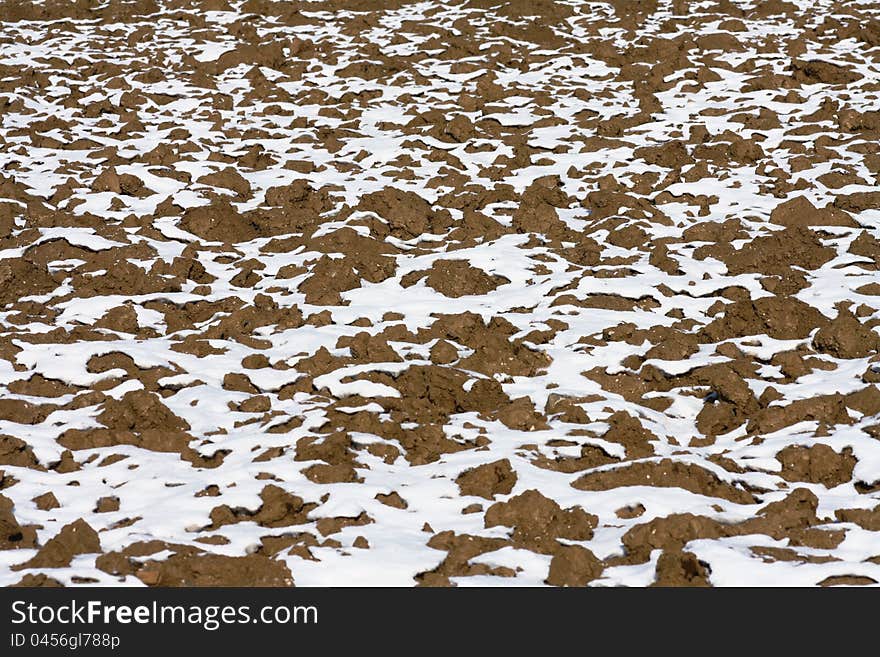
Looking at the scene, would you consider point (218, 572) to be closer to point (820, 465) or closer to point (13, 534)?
point (13, 534)

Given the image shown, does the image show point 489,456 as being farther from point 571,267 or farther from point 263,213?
point 263,213

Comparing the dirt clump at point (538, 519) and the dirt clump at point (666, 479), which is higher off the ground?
the dirt clump at point (538, 519)

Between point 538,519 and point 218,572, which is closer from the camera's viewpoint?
point 218,572

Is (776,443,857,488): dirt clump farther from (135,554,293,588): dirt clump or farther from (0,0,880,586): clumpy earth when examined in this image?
(135,554,293,588): dirt clump

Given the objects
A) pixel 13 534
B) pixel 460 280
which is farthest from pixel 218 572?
pixel 460 280

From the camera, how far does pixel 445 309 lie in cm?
884

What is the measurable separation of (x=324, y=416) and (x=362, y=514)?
1275 millimetres

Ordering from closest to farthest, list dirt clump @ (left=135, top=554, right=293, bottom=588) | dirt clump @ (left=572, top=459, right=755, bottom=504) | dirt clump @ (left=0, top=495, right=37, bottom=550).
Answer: dirt clump @ (left=135, top=554, right=293, bottom=588), dirt clump @ (left=0, top=495, right=37, bottom=550), dirt clump @ (left=572, top=459, right=755, bottom=504)

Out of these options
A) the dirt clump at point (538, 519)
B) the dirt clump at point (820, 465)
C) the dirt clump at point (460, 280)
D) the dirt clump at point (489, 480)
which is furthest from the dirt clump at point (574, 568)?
the dirt clump at point (460, 280)

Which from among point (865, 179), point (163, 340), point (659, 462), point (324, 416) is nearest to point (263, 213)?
point (163, 340)

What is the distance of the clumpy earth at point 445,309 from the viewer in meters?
5.78

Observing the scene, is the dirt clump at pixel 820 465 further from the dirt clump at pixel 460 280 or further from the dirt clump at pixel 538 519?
the dirt clump at pixel 460 280

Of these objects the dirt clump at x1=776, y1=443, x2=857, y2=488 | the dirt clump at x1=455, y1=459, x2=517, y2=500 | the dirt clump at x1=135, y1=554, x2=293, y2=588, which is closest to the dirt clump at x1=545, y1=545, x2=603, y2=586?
the dirt clump at x1=455, y1=459, x2=517, y2=500

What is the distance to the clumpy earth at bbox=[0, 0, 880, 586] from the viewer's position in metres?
5.78
